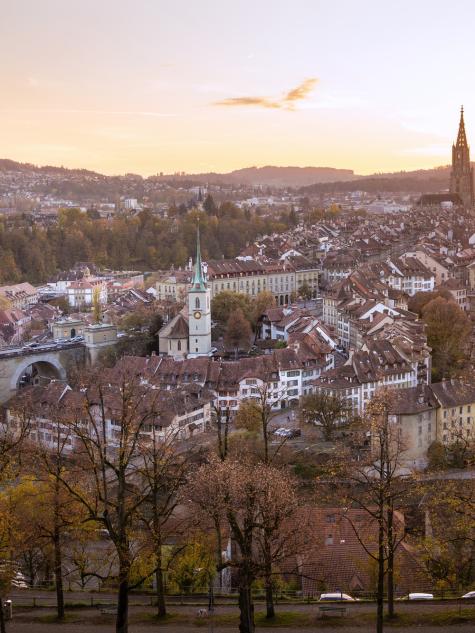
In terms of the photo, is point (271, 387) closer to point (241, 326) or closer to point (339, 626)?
point (241, 326)

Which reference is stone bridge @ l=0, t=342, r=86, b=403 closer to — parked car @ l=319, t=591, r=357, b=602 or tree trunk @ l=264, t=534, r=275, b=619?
parked car @ l=319, t=591, r=357, b=602

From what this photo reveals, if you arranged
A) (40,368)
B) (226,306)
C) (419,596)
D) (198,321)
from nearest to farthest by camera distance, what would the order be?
1. (419,596)
2. (198,321)
3. (40,368)
4. (226,306)

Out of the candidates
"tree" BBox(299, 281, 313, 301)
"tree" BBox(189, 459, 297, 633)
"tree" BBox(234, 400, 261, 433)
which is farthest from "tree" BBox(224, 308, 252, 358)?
"tree" BBox(189, 459, 297, 633)

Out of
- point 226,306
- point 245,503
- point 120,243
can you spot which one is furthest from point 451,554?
point 120,243

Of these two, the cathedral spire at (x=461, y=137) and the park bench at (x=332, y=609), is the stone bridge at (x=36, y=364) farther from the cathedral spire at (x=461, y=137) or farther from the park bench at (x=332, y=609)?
the cathedral spire at (x=461, y=137)

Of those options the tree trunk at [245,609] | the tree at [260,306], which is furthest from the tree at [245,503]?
the tree at [260,306]

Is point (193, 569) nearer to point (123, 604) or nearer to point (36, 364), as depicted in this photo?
point (123, 604)

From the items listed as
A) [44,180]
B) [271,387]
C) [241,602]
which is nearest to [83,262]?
[271,387]
